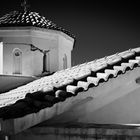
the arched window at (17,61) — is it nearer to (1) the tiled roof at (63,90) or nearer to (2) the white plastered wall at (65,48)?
(2) the white plastered wall at (65,48)

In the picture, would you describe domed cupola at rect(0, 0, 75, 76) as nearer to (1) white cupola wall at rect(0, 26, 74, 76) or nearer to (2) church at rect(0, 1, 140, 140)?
(1) white cupola wall at rect(0, 26, 74, 76)

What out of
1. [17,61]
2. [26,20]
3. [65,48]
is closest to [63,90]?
[17,61]

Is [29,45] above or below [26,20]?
below

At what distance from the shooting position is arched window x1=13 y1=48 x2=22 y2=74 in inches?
604

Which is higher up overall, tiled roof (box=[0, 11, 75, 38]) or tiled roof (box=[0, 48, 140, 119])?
tiled roof (box=[0, 11, 75, 38])

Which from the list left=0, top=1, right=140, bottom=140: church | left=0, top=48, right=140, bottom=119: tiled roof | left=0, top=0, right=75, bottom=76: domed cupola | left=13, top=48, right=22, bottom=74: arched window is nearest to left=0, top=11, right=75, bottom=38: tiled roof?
left=0, top=0, right=75, bottom=76: domed cupola

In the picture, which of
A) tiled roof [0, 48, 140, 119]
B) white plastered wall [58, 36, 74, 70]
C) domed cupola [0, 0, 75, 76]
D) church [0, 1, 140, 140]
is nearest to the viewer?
tiled roof [0, 48, 140, 119]

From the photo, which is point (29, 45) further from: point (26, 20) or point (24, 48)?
point (26, 20)

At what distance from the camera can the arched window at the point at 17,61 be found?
1535 centimetres

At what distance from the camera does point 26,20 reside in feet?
51.4

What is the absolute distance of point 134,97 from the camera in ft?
25.3

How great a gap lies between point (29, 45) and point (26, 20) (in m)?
1.18

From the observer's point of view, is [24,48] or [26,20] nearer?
[24,48]

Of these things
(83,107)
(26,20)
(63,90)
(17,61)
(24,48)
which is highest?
(26,20)
